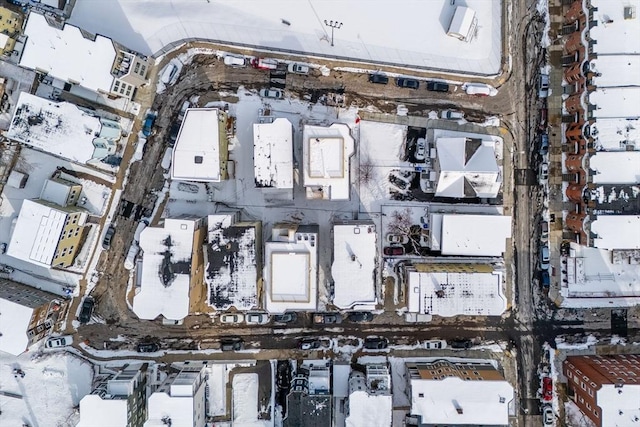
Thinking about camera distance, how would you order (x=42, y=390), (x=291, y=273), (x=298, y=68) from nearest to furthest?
(x=291, y=273), (x=298, y=68), (x=42, y=390)

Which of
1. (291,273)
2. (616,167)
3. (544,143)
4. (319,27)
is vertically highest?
(319,27)

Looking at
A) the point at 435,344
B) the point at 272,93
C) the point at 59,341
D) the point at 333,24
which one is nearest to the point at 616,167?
the point at 435,344

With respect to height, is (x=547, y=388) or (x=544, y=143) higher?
(x=544, y=143)

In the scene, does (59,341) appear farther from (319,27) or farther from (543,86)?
(543,86)

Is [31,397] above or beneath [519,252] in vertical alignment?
beneath

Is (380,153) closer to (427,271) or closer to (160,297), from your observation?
(427,271)

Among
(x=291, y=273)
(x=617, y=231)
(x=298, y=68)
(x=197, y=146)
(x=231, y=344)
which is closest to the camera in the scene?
(x=291, y=273)

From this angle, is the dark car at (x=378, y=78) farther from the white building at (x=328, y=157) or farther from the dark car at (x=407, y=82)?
the white building at (x=328, y=157)

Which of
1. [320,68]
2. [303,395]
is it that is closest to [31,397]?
[303,395]
